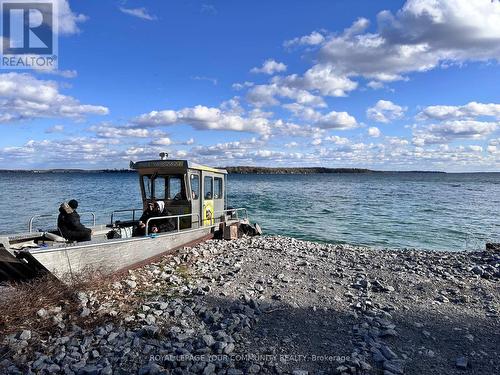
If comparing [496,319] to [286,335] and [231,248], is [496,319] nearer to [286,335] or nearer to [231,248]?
[286,335]

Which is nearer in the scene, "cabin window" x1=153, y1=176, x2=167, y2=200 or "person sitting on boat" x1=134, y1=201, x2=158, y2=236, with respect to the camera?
"person sitting on boat" x1=134, y1=201, x2=158, y2=236

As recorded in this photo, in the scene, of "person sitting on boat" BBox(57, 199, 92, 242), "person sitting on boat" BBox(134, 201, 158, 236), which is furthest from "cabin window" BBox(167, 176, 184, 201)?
"person sitting on boat" BBox(57, 199, 92, 242)

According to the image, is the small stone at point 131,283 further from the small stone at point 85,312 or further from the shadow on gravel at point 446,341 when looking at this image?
the shadow on gravel at point 446,341

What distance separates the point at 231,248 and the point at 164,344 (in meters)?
8.27

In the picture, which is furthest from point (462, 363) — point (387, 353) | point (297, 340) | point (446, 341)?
point (297, 340)

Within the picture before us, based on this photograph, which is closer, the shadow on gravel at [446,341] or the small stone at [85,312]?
the shadow on gravel at [446,341]

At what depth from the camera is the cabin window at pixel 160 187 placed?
14.5 meters

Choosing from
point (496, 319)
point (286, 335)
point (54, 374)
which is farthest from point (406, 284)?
point (54, 374)

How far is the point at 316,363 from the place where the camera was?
6.00m

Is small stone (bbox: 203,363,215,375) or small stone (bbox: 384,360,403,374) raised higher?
small stone (bbox: 203,363,215,375)

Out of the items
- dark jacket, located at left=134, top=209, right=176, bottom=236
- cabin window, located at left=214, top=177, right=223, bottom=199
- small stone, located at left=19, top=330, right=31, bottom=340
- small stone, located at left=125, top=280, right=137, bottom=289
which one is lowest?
small stone, located at left=19, top=330, right=31, bottom=340

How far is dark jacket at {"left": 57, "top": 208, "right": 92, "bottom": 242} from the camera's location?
34.0 ft

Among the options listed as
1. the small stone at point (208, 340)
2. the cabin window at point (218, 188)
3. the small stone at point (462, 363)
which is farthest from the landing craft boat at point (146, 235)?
the small stone at point (462, 363)

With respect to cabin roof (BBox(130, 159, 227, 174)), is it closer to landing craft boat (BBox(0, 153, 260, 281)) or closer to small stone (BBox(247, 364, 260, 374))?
landing craft boat (BBox(0, 153, 260, 281))
